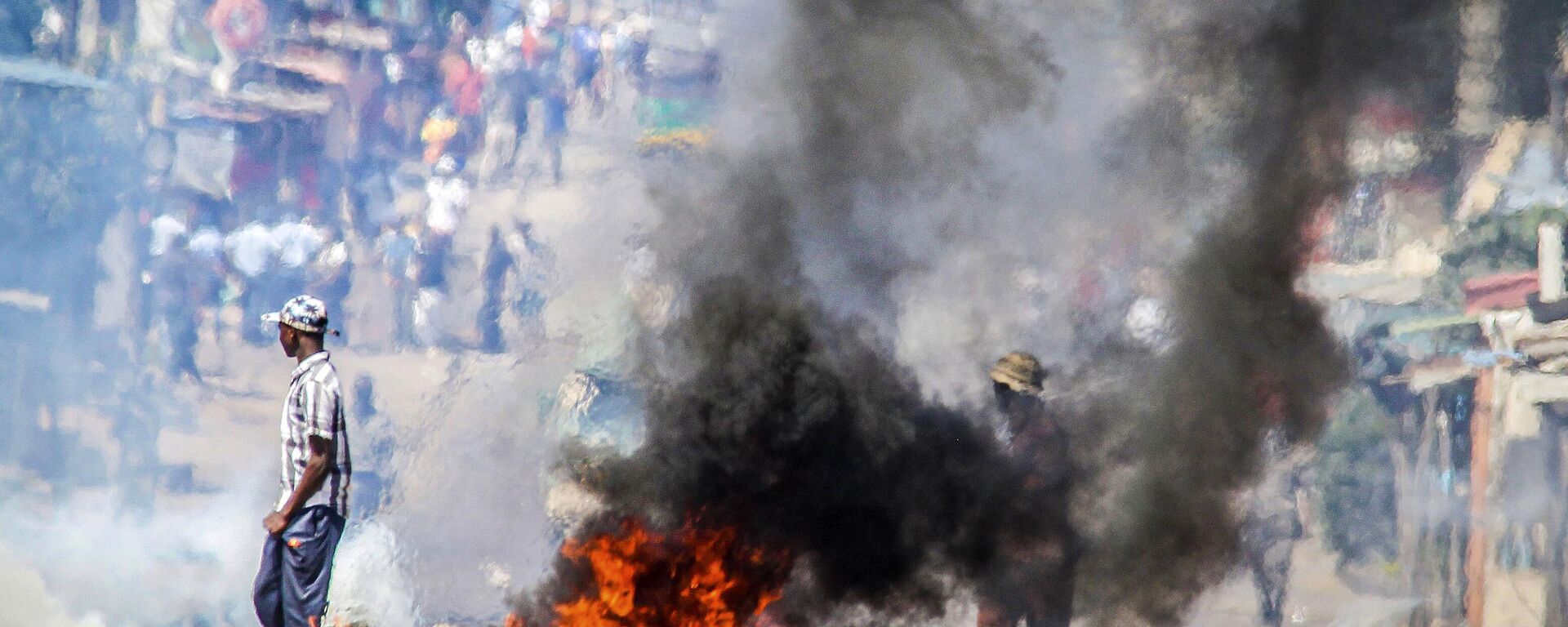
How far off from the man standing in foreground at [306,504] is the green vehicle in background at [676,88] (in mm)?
5265

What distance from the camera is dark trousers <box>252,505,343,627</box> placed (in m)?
4.88

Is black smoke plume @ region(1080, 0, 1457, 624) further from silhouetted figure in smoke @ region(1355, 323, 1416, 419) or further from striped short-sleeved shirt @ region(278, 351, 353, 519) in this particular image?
striped short-sleeved shirt @ region(278, 351, 353, 519)

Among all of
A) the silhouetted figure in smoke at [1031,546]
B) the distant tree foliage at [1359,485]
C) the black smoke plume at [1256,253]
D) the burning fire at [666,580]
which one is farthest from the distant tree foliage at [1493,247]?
the burning fire at [666,580]

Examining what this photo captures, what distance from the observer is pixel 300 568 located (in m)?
4.89

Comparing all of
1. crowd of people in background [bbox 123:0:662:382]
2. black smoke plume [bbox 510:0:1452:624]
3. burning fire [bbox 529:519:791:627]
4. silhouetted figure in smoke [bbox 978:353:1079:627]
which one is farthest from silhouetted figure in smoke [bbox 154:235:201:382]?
silhouetted figure in smoke [bbox 978:353:1079:627]

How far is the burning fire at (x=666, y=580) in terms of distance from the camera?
5402mm

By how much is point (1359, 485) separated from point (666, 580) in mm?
5960

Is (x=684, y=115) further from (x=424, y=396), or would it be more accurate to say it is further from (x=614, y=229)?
(x=424, y=396)

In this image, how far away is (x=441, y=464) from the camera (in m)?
9.86

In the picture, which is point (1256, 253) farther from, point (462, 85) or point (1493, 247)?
point (462, 85)

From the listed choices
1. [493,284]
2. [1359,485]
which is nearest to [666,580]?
[1359,485]

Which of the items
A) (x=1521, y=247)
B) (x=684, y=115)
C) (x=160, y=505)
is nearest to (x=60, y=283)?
(x=160, y=505)

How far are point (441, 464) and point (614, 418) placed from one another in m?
1.64

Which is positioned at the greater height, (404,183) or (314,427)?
(404,183)
